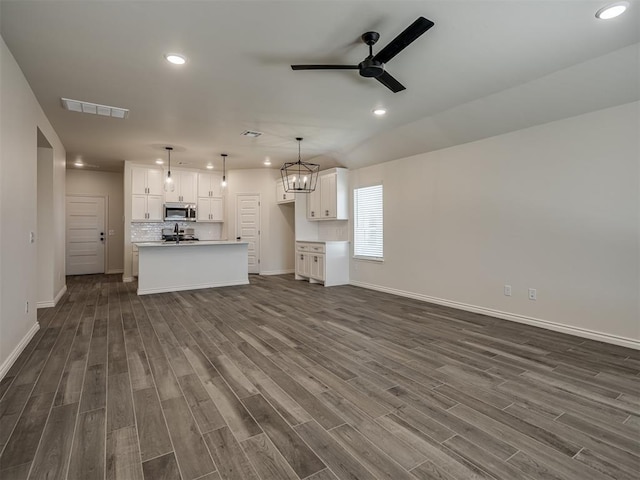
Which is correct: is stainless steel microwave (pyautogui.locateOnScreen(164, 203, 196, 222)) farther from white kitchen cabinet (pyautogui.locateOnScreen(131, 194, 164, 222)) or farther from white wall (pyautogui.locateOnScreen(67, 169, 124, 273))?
white wall (pyautogui.locateOnScreen(67, 169, 124, 273))

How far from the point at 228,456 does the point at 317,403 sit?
2.34 feet

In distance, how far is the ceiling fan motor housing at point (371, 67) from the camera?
267cm

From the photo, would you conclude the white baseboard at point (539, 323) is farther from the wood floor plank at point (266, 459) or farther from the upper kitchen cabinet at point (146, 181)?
the upper kitchen cabinet at point (146, 181)

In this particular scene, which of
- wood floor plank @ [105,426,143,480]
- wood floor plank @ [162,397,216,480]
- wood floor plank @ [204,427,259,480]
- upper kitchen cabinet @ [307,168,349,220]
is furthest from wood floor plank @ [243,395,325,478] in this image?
upper kitchen cabinet @ [307,168,349,220]

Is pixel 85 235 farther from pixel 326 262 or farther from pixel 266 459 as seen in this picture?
pixel 266 459

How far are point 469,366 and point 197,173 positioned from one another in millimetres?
7896

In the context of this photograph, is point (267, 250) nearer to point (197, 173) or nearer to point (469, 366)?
point (197, 173)

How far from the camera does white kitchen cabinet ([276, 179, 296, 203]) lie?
825 cm

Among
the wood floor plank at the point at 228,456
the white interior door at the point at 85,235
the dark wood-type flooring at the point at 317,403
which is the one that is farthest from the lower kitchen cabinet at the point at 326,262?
the white interior door at the point at 85,235

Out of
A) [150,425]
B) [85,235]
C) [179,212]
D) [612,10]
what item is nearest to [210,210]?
[179,212]

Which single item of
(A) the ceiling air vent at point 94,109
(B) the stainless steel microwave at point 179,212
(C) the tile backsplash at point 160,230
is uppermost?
(A) the ceiling air vent at point 94,109

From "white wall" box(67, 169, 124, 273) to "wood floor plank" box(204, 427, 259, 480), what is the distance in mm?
8943

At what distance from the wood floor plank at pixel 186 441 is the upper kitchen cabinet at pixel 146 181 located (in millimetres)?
6961

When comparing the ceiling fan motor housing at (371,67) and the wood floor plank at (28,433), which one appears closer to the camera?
the wood floor plank at (28,433)
